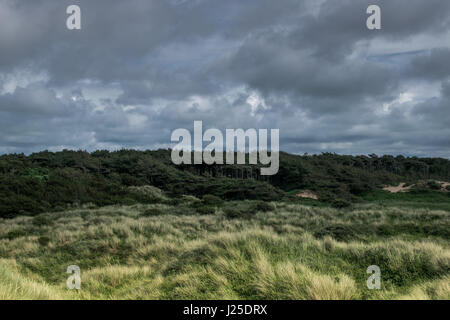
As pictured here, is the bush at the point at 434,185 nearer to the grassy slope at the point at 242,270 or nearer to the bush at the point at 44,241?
the grassy slope at the point at 242,270

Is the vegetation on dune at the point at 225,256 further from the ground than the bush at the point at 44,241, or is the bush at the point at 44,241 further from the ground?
the vegetation on dune at the point at 225,256

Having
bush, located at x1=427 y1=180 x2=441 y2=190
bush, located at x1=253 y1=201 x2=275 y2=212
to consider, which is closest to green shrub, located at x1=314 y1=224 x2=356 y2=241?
bush, located at x1=253 y1=201 x2=275 y2=212

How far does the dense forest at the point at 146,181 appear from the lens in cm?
3466

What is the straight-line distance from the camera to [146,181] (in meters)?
59.8

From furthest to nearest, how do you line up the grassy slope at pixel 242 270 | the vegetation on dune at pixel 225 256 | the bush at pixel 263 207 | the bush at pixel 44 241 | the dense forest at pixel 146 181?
1. the dense forest at pixel 146 181
2. the bush at pixel 263 207
3. the bush at pixel 44 241
4. the vegetation on dune at pixel 225 256
5. the grassy slope at pixel 242 270

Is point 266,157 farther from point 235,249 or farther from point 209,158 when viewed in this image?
point 235,249

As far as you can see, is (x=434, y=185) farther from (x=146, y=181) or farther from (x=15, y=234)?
(x=15, y=234)

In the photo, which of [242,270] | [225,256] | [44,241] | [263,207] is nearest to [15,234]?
[44,241]

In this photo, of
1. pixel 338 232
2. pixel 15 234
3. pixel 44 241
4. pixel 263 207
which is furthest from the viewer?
pixel 263 207

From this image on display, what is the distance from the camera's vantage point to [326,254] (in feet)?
Result: 22.3

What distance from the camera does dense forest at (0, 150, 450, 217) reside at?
34656 mm

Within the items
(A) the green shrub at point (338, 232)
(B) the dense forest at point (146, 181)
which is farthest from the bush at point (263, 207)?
(A) the green shrub at point (338, 232)

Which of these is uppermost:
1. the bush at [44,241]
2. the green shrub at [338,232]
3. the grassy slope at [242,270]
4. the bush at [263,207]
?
the grassy slope at [242,270]
